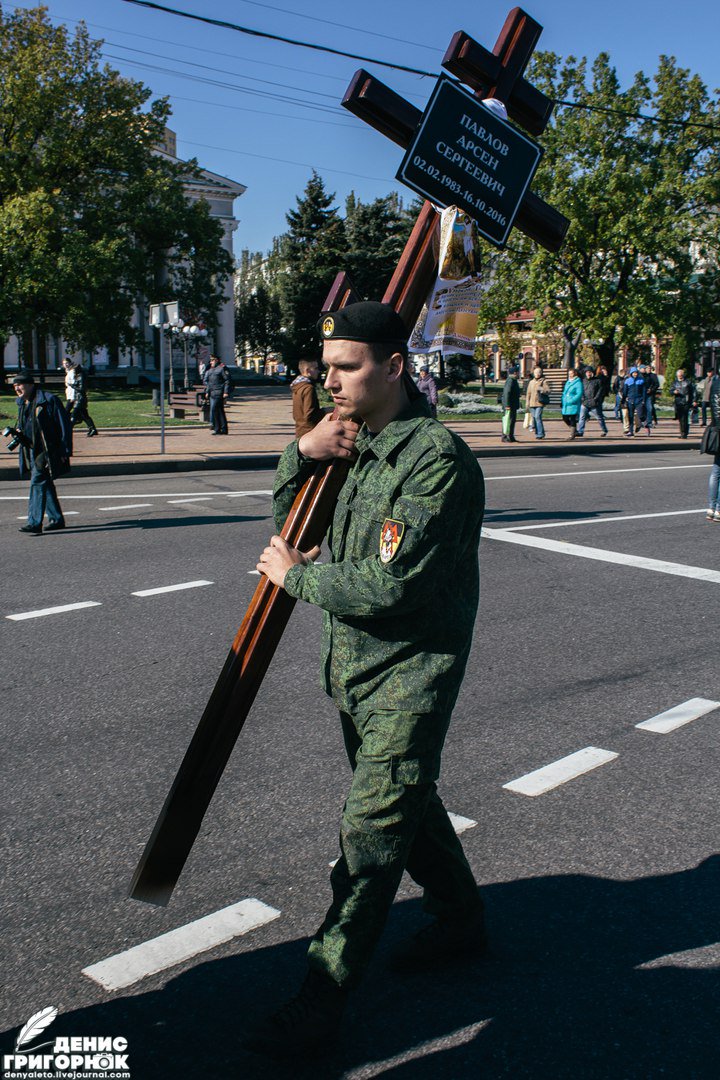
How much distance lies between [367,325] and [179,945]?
73.9 inches

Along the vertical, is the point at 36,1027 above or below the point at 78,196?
below

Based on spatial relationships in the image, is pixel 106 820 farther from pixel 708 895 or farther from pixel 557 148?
pixel 557 148

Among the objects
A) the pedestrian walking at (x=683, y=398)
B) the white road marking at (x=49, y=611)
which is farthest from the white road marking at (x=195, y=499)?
the pedestrian walking at (x=683, y=398)

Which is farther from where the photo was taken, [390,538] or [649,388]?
[649,388]

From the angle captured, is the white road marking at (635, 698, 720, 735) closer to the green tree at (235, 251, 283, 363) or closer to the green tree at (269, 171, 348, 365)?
the green tree at (269, 171, 348, 365)

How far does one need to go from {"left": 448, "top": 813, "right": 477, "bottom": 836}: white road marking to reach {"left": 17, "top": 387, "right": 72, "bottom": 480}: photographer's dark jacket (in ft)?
24.2

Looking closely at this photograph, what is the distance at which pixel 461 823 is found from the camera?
3.82 meters

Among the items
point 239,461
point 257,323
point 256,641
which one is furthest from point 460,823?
point 257,323

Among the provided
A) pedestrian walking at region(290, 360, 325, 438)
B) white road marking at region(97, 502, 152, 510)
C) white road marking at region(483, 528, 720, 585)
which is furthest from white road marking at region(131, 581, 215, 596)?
white road marking at region(97, 502, 152, 510)

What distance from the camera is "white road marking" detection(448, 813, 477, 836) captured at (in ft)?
12.4

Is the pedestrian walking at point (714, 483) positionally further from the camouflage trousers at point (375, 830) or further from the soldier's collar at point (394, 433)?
→ the camouflage trousers at point (375, 830)

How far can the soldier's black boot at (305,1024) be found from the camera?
96.0 inches

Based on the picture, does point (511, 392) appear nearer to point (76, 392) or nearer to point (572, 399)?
point (572, 399)

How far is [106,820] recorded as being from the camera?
3795mm
